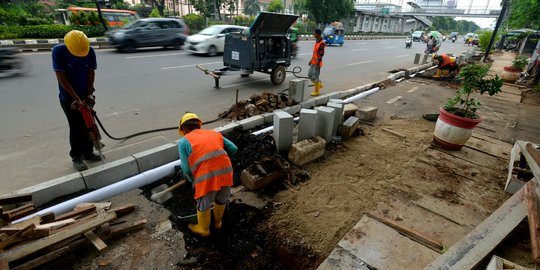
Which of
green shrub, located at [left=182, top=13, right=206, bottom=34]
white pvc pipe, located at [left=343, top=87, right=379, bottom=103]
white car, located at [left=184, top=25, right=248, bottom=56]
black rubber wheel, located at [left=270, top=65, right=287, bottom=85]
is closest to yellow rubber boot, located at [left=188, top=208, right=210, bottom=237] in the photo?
white pvc pipe, located at [left=343, top=87, right=379, bottom=103]

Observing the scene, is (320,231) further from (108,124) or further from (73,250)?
(108,124)

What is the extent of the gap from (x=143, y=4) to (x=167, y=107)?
43.8 metres

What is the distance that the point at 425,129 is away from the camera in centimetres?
607

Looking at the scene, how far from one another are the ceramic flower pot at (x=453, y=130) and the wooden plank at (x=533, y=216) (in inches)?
65.9

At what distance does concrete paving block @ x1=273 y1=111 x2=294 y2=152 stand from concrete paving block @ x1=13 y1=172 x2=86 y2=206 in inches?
106

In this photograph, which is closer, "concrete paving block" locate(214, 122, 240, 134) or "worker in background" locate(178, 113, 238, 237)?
"worker in background" locate(178, 113, 238, 237)

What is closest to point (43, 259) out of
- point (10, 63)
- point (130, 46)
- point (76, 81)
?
point (76, 81)

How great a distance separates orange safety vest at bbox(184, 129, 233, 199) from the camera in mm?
2498

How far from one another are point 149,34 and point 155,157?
40.4 feet

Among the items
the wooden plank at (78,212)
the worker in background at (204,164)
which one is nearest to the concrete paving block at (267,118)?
the worker in background at (204,164)

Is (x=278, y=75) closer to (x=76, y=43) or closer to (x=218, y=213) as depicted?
(x=76, y=43)

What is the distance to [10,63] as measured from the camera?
321 inches

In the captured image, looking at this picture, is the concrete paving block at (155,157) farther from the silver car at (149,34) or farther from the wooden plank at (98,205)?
the silver car at (149,34)

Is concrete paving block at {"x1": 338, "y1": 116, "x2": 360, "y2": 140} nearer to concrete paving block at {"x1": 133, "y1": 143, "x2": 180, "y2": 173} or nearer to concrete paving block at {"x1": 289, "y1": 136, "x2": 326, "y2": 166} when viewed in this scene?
concrete paving block at {"x1": 289, "y1": 136, "x2": 326, "y2": 166}
